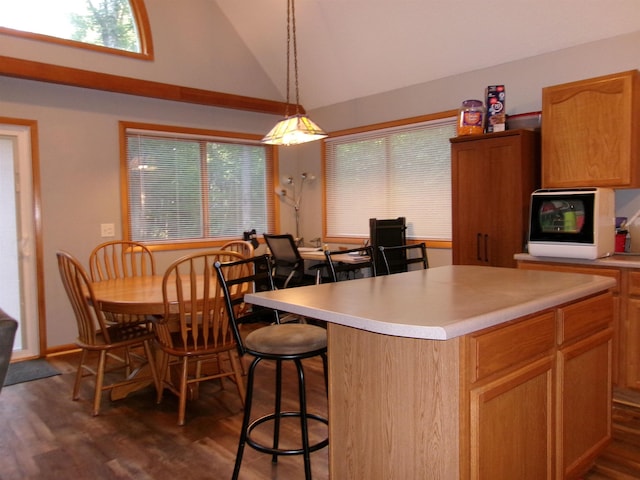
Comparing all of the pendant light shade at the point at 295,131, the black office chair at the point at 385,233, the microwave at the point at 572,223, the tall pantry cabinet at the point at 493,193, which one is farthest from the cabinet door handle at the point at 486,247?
the pendant light shade at the point at 295,131

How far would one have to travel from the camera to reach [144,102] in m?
4.85

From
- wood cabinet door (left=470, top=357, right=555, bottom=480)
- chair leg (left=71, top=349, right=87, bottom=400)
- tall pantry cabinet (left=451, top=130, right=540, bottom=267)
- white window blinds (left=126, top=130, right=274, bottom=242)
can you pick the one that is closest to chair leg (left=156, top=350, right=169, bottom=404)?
chair leg (left=71, top=349, right=87, bottom=400)

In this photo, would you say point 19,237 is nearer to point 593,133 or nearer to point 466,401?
point 466,401

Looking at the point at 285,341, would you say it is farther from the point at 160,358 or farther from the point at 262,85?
the point at 262,85

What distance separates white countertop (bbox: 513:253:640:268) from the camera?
298 centimetres

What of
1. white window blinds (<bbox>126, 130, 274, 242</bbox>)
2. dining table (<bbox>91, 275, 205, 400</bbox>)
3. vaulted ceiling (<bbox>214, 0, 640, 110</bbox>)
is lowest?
dining table (<bbox>91, 275, 205, 400</bbox>)

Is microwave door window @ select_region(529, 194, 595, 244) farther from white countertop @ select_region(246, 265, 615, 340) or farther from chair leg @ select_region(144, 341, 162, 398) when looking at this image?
chair leg @ select_region(144, 341, 162, 398)

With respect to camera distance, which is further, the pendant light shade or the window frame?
the window frame

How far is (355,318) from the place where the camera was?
1479mm

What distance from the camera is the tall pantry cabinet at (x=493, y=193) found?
11.8 feet

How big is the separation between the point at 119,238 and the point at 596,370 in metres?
4.09

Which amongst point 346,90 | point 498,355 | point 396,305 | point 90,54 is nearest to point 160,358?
point 396,305

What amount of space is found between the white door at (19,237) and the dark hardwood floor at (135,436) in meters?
0.84

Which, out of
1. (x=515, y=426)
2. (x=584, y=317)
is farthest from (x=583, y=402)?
(x=515, y=426)
